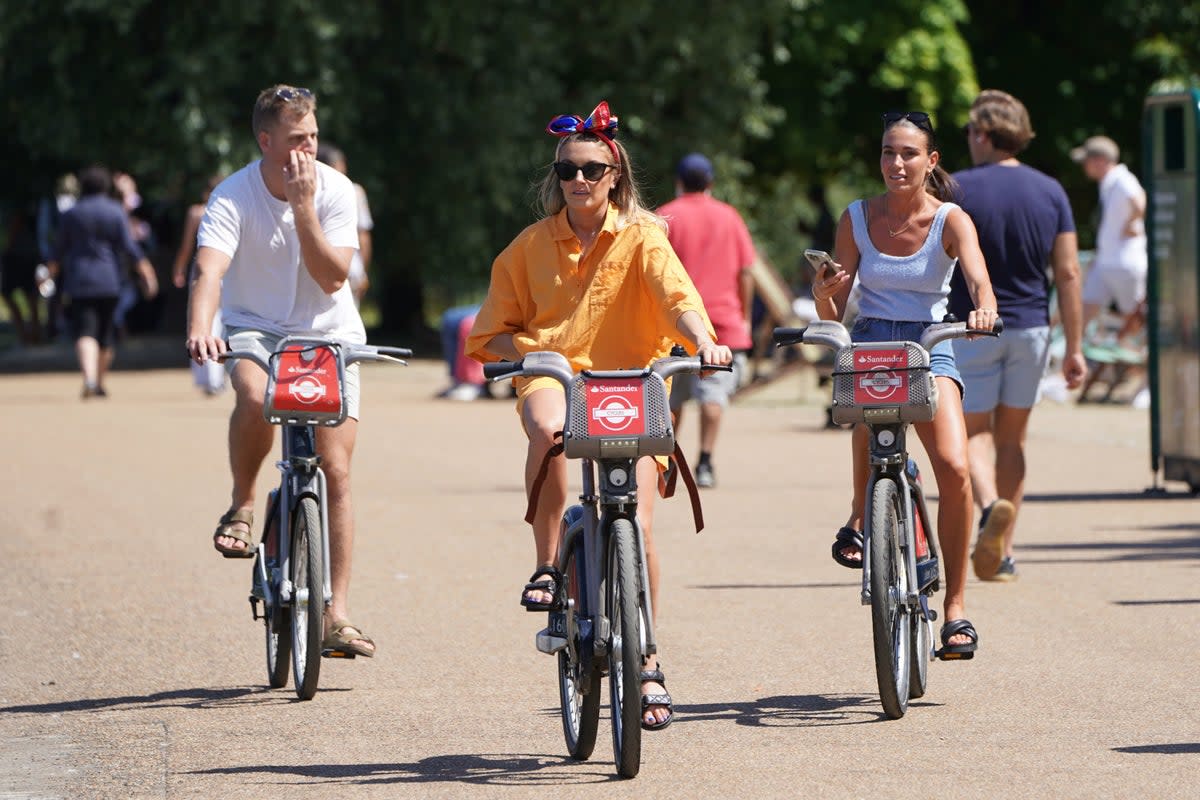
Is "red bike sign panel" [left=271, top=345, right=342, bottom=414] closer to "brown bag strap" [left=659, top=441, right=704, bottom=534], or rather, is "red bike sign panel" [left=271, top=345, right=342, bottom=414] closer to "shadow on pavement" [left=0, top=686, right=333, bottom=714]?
"shadow on pavement" [left=0, top=686, right=333, bottom=714]

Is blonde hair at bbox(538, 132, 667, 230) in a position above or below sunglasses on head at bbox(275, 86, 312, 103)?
below

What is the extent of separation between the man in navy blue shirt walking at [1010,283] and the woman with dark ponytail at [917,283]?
6.06 ft

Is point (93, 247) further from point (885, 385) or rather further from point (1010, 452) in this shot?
point (885, 385)

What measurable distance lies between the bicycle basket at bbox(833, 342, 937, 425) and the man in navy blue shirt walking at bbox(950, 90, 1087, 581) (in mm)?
2587

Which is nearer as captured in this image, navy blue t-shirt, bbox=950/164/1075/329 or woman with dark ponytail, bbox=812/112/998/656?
woman with dark ponytail, bbox=812/112/998/656

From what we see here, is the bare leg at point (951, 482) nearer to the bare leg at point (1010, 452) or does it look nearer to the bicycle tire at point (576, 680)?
the bicycle tire at point (576, 680)

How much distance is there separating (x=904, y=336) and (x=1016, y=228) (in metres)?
2.13

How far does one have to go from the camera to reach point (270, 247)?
25.0 feet

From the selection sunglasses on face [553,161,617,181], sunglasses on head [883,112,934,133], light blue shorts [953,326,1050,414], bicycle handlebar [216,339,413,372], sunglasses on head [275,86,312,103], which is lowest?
light blue shorts [953,326,1050,414]

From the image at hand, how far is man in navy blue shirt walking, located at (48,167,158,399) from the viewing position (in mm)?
21312

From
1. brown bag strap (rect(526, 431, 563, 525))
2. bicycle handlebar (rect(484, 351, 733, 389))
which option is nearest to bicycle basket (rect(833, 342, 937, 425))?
bicycle handlebar (rect(484, 351, 733, 389))

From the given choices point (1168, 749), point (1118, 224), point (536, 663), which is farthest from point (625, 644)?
point (1118, 224)

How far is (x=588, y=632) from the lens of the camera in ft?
19.8

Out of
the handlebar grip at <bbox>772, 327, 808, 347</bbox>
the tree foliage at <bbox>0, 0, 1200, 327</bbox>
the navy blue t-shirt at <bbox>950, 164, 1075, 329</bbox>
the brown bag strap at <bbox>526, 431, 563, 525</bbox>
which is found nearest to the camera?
the brown bag strap at <bbox>526, 431, 563, 525</bbox>
